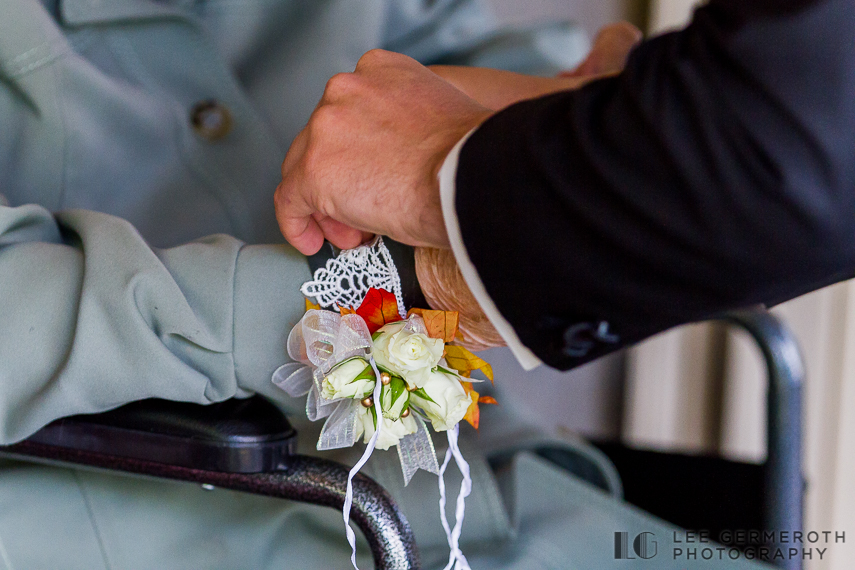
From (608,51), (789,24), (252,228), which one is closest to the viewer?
(789,24)

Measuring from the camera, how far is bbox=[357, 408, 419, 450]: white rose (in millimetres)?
395

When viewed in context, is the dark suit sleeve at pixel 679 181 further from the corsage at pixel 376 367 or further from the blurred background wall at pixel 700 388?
the blurred background wall at pixel 700 388

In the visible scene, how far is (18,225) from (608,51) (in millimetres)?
669

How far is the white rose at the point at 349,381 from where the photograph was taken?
1.25 ft

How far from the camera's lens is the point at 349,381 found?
384 millimetres

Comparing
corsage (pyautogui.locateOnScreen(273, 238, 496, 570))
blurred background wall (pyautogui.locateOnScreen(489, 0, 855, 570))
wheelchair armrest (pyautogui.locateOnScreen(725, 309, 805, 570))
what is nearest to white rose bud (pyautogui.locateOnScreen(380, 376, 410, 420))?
corsage (pyautogui.locateOnScreen(273, 238, 496, 570))

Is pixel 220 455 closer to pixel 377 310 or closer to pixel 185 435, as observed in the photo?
pixel 185 435

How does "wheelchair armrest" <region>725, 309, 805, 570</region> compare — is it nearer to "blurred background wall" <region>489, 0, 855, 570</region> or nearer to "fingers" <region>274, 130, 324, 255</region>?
"fingers" <region>274, 130, 324, 255</region>

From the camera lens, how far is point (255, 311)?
43 centimetres

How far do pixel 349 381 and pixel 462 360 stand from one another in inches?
2.9

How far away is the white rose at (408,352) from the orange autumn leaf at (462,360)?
1 centimetres

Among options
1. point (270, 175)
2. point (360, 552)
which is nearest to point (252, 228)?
point (270, 175)

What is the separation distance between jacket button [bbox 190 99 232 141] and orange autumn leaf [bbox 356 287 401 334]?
36 cm

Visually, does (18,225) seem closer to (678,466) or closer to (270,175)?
(270,175)
